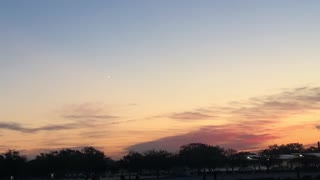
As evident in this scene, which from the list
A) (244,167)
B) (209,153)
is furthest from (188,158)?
(244,167)

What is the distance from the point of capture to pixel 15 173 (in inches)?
5758

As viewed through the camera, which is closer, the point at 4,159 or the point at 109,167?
the point at 4,159

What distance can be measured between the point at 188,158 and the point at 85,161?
34.3 m

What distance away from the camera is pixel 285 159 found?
178500 millimetres

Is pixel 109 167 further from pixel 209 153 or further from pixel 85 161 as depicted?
pixel 209 153

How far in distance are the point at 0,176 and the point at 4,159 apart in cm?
756

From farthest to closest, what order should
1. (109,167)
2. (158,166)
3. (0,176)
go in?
(109,167) → (158,166) → (0,176)

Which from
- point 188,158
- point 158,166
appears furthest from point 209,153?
point 158,166

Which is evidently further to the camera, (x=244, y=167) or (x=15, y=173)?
(x=244, y=167)

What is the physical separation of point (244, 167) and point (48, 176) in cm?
6875

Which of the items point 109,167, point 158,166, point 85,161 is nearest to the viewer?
point 158,166

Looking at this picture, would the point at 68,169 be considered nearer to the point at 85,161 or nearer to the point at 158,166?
the point at 85,161

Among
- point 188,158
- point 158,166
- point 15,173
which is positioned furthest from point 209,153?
point 15,173

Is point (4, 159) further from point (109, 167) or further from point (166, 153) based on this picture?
point (166, 153)
